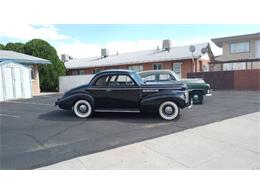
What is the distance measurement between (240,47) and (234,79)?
665cm

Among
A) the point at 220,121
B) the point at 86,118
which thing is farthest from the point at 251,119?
the point at 86,118

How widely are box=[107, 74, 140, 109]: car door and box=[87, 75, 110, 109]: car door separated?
140mm

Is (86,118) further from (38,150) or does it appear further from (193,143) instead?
(193,143)

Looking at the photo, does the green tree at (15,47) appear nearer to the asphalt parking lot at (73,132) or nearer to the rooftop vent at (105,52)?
the rooftop vent at (105,52)

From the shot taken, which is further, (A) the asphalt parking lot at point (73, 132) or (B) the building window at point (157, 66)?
(B) the building window at point (157, 66)

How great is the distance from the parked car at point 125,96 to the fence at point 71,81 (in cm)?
1722

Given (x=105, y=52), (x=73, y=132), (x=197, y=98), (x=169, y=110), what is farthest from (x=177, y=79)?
(x=105, y=52)

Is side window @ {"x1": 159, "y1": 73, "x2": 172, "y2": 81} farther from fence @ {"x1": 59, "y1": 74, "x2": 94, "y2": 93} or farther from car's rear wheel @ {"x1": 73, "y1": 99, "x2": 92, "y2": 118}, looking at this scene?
fence @ {"x1": 59, "y1": 74, "x2": 94, "y2": 93}

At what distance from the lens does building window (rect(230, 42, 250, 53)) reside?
85.5 feet

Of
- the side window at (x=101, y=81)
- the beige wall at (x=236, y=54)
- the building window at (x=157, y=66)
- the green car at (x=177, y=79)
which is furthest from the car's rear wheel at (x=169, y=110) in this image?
the beige wall at (x=236, y=54)

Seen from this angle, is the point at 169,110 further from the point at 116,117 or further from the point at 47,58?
the point at 47,58

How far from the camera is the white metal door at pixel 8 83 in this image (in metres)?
16.0

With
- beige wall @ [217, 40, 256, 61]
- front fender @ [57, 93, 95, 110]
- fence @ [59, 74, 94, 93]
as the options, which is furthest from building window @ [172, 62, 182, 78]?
front fender @ [57, 93, 95, 110]

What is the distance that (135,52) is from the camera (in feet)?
106
